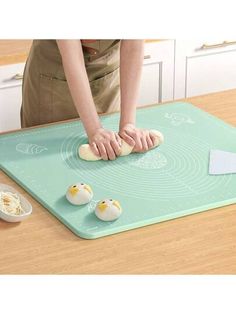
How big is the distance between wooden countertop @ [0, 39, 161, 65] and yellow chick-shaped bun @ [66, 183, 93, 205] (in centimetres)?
104

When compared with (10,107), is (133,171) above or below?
above

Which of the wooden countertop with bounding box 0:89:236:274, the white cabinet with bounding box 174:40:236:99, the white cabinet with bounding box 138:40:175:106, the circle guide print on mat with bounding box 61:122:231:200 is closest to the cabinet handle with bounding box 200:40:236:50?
the white cabinet with bounding box 174:40:236:99

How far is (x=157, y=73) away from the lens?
2.33 m

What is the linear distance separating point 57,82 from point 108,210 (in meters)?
0.70

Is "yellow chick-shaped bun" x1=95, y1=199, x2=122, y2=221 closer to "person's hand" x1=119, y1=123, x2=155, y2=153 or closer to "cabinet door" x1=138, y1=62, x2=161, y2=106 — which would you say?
"person's hand" x1=119, y1=123, x2=155, y2=153

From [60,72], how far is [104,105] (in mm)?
163

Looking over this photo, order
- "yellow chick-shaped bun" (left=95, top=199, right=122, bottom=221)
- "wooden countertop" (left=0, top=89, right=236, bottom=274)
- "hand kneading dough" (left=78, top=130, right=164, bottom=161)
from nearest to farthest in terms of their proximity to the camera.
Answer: "wooden countertop" (left=0, top=89, right=236, bottom=274), "yellow chick-shaped bun" (left=95, top=199, right=122, bottom=221), "hand kneading dough" (left=78, top=130, right=164, bottom=161)

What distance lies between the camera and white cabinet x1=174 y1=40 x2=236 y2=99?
2.38m

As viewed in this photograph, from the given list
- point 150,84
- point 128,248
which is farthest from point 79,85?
point 150,84

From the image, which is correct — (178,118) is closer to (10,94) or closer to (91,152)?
(91,152)

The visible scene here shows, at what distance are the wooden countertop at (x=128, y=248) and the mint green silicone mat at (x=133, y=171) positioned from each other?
0.07 feet

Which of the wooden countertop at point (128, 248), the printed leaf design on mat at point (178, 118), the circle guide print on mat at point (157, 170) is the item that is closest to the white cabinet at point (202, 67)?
the printed leaf design on mat at point (178, 118)

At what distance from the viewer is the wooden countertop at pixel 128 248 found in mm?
894
